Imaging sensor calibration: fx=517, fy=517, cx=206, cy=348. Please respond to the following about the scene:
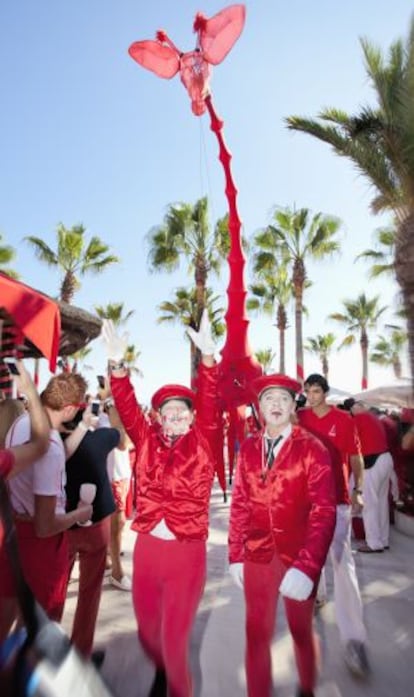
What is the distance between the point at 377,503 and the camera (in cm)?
696

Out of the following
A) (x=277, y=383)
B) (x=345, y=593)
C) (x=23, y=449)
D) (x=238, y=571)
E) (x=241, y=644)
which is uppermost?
(x=277, y=383)

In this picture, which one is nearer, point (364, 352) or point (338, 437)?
point (338, 437)

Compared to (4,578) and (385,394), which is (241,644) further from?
(385,394)

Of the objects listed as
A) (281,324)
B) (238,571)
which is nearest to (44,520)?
(238,571)

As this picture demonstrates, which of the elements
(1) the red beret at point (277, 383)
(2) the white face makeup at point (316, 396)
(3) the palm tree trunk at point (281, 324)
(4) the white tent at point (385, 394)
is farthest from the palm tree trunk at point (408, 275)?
(3) the palm tree trunk at point (281, 324)

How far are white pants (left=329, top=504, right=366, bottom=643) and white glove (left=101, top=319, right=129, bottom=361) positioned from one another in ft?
6.88

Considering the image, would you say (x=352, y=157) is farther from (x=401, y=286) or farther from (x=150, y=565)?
(x=150, y=565)

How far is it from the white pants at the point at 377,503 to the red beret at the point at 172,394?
469 centimetres

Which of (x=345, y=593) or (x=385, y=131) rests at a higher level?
(x=385, y=131)

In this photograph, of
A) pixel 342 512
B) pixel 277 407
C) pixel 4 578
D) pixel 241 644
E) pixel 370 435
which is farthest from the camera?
pixel 370 435

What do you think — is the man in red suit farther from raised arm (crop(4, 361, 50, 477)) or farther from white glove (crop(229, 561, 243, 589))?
raised arm (crop(4, 361, 50, 477))

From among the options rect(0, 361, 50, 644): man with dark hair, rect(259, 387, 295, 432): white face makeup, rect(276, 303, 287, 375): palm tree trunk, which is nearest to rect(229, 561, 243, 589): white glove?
rect(259, 387, 295, 432): white face makeup

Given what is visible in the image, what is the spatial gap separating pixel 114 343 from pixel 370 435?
15.7ft

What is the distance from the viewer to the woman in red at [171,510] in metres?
2.70
